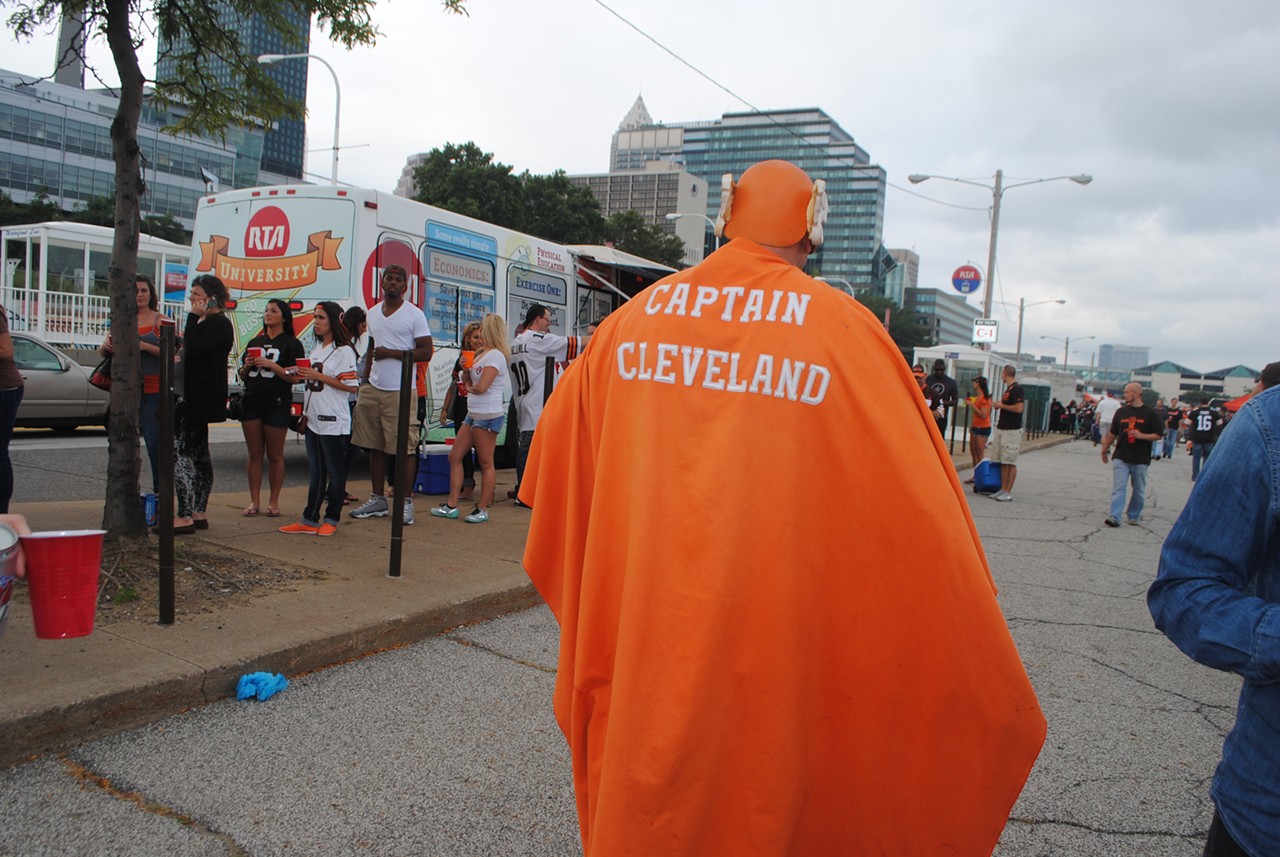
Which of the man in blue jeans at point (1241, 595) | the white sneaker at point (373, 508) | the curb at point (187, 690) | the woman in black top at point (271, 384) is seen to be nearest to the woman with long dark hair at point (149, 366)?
the woman in black top at point (271, 384)

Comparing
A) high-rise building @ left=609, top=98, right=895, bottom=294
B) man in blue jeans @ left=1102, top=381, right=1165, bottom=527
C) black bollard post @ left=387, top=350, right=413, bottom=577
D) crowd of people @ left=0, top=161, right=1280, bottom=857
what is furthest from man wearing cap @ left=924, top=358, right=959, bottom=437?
crowd of people @ left=0, top=161, right=1280, bottom=857

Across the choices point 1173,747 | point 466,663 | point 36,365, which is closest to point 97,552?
point 466,663

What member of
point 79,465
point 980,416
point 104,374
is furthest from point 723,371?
point 980,416

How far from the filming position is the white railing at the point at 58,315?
1866 centimetres

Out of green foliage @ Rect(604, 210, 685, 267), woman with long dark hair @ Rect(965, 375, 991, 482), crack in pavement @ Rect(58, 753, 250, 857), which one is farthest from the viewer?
green foliage @ Rect(604, 210, 685, 267)

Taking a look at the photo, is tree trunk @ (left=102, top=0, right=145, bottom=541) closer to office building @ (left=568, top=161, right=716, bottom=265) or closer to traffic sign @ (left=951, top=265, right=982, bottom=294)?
traffic sign @ (left=951, top=265, right=982, bottom=294)

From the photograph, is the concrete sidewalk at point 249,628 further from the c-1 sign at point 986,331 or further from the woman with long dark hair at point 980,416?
the c-1 sign at point 986,331

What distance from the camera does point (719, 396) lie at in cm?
171

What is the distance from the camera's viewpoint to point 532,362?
324 inches

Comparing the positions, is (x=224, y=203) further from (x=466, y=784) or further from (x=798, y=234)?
(x=798, y=234)

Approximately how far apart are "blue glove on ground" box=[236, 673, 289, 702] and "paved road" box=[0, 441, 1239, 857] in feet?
0.14

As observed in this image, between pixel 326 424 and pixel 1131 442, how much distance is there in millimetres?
9448

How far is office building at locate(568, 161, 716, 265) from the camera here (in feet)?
382

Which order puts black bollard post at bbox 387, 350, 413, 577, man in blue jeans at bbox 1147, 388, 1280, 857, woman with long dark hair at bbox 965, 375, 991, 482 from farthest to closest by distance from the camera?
woman with long dark hair at bbox 965, 375, 991, 482, black bollard post at bbox 387, 350, 413, 577, man in blue jeans at bbox 1147, 388, 1280, 857
